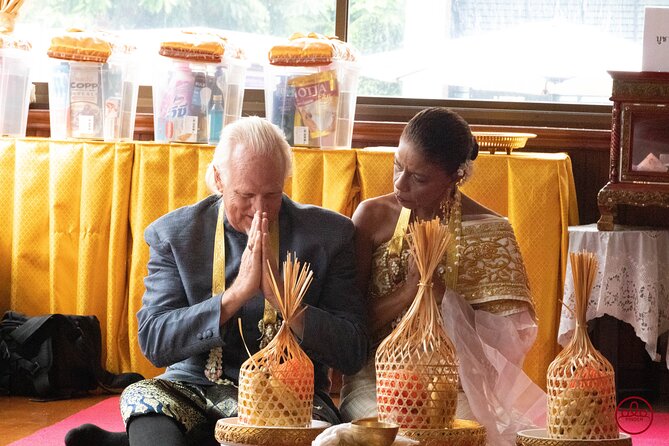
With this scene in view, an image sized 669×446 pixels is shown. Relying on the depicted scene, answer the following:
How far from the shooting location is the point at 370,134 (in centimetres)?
456

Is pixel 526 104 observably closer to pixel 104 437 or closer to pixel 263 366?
pixel 104 437

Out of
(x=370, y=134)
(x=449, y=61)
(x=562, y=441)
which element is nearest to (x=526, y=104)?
(x=449, y=61)

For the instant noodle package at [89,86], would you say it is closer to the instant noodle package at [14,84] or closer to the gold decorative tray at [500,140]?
the instant noodle package at [14,84]

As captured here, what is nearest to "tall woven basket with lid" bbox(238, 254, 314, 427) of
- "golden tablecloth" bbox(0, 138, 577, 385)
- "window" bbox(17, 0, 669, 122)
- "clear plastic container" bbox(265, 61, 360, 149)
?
"golden tablecloth" bbox(0, 138, 577, 385)

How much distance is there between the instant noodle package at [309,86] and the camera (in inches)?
162

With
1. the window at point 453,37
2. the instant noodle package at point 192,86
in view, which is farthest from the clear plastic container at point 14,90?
the instant noodle package at point 192,86

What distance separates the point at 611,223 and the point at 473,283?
5.30ft

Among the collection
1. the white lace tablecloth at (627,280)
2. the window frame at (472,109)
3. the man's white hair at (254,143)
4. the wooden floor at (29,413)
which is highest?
the man's white hair at (254,143)

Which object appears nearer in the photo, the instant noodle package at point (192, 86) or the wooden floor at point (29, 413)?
the wooden floor at point (29, 413)

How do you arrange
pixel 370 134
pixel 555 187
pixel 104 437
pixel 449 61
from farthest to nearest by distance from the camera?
pixel 449 61
pixel 370 134
pixel 555 187
pixel 104 437

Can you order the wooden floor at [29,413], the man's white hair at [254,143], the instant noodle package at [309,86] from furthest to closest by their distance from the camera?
the instant noodle package at [309,86] < the wooden floor at [29,413] < the man's white hair at [254,143]

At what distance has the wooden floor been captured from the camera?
3.45 meters

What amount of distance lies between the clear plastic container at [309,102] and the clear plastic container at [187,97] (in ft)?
0.71

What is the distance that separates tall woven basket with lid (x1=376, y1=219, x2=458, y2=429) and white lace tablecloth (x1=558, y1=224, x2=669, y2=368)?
208 cm
